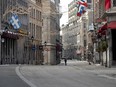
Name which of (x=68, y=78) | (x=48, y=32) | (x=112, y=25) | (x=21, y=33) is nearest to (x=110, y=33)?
(x=112, y=25)

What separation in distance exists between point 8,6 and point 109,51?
80.0 ft

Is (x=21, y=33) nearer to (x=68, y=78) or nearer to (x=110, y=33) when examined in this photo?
(x=110, y=33)

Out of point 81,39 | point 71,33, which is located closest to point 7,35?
point 81,39

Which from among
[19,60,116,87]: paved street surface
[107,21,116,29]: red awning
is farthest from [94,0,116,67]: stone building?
[19,60,116,87]: paved street surface

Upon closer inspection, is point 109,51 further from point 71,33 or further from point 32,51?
point 71,33

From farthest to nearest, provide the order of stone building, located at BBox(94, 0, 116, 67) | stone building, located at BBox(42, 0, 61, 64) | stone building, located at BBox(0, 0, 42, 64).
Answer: stone building, located at BBox(42, 0, 61, 64) < stone building, located at BBox(0, 0, 42, 64) < stone building, located at BBox(94, 0, 116, 67)

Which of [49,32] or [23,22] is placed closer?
[23,22]

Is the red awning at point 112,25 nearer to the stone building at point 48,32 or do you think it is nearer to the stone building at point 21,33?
the stone building at point 21,33

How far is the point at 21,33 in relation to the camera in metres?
78.3

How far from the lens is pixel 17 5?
74.4m

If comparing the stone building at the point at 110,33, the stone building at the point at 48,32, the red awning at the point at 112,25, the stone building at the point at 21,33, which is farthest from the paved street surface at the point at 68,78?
the stone building at the point at 48,32

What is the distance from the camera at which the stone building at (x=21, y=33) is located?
68.5 metres

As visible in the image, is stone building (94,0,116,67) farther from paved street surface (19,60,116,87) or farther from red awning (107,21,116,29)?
paved street surface (19,60,116,87)

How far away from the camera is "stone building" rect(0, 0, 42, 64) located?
68.5 m
